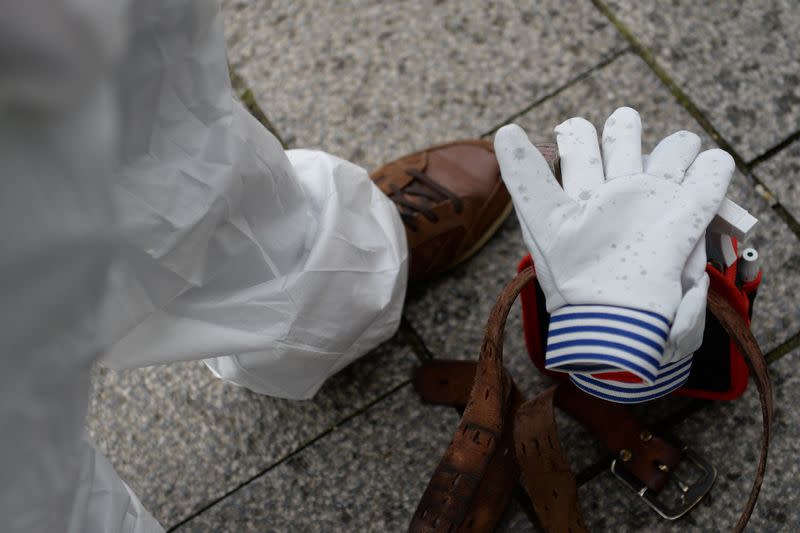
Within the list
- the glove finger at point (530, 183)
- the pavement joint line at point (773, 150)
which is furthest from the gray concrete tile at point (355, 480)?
the pavement joint line at point (773, 150)

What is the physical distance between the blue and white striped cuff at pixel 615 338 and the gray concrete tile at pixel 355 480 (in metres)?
0.43

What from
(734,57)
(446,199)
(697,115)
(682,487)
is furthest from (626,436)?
(734,57)

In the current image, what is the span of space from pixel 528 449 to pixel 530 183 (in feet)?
1.18

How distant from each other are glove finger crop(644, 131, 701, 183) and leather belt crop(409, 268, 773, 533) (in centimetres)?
16

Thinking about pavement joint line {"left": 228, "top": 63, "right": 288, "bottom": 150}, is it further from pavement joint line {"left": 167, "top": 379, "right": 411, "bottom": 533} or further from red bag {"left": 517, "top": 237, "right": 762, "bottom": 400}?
red bag {"left": 517, "top": 237, "right": 762, "bottom": 400}

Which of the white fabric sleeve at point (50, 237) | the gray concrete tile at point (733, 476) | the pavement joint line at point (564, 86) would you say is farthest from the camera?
the pavement joint line at point (564, 86)

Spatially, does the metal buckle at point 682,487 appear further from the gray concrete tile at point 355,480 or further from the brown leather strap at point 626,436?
the gray concrete tile at point 355,480

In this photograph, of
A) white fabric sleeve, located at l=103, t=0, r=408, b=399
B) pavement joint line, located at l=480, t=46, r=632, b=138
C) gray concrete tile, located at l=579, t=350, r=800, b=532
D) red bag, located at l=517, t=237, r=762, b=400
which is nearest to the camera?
white fabric sleeve, located at l=103, t=0, r=408, b=399

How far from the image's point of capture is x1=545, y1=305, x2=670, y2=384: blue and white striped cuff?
2.83 ft

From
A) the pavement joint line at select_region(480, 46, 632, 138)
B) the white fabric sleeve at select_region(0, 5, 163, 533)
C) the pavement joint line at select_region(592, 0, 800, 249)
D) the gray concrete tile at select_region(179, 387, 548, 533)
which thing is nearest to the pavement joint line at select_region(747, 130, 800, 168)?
the pavement joint line at select_region(592, 0, 800, 249)

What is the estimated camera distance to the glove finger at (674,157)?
0.94 meters

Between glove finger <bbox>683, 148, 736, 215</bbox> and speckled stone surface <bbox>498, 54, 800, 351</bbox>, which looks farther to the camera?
speckled stone surface <bbox>498, 54, 800, 351</bbox>

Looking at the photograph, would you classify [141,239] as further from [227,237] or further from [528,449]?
[528,449]

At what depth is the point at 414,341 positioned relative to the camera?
4.44ft
